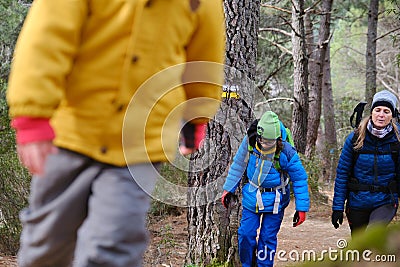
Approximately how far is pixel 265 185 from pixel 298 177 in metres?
0.32

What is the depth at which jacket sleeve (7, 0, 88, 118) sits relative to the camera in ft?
8.05

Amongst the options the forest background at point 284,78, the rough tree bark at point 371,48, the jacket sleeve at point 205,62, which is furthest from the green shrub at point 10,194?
the rough tree bark at point 371,48

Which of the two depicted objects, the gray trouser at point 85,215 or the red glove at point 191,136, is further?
the red glove at point 191,136

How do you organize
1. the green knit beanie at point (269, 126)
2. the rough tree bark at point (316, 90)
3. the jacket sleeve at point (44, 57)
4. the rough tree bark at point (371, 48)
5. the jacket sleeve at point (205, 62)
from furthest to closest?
1. the rough tree bark at point (371, 48)
2. the rough tree bark at point (316, 90)
3. the green knit beanie at point (269, 126)
4. the jacket sleeve at point (205, 62)
5. the jacket sleeve at point (44, 57)

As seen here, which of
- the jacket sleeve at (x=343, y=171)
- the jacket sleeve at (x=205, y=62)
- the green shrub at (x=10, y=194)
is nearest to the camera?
the jacket sleeve at (x=205, y=62)

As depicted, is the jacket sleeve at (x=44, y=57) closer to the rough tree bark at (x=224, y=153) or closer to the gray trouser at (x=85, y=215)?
the gray trouser at (x=85, y=215)

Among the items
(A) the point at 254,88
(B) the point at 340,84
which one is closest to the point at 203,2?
(A) the point at 254,88

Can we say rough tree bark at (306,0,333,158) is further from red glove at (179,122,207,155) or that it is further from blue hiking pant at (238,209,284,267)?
red glove at (179,122,207,155)

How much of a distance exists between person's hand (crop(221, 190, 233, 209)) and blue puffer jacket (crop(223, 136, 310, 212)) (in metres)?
0.04

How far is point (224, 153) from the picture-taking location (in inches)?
241

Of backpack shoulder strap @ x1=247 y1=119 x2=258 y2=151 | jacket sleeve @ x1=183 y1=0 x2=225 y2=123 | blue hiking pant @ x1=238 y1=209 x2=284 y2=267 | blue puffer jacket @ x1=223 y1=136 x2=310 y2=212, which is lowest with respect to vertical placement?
blue hiking pant @ x1=238 y1=209 x2=284 y2=267

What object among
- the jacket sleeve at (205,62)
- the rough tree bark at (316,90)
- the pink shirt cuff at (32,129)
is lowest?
the pink shirt cuff at (32,129)

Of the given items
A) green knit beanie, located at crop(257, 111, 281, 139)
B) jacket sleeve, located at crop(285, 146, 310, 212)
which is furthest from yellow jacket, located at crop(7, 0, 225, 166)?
jacket sleeve, located at crop(285, 146, 310, 212)

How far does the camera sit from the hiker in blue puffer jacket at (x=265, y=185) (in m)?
6.14
